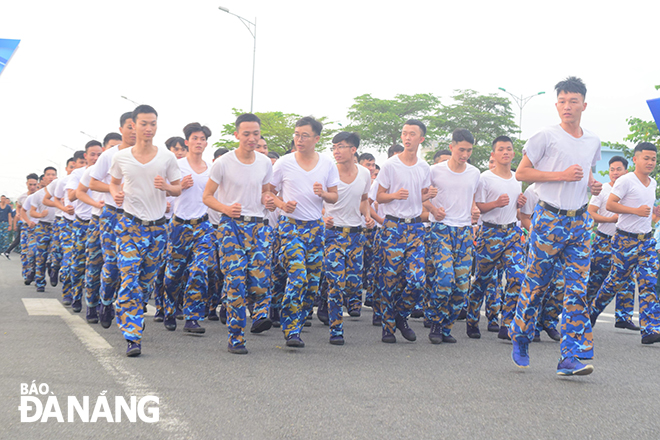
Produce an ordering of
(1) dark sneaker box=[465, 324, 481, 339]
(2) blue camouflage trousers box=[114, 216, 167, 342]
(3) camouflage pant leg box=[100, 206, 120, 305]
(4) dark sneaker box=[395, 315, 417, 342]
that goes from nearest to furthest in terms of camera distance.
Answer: (2) blue camouflage trousers box=[114, 216, 167, 342], (3) camouflage pant leg box=[100, 206, 120, 305], (4) dark sneaker box=[395, 315, 417, 342], (1) dark sneaker box=[465, 324, 481, 339]

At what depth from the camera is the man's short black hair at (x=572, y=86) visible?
221 inches

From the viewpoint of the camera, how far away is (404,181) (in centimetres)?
755

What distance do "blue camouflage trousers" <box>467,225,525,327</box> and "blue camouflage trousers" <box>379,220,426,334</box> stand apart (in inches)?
33.9

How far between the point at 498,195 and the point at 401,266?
1584 millimetres

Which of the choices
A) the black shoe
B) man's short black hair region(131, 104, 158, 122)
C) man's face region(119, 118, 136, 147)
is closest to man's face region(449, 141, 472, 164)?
man's short black hair region(131, 104, 158, 122)

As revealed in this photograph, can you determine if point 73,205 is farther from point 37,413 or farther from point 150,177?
point 37,413

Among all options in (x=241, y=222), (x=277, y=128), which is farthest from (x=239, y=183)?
(x=277, y=128)

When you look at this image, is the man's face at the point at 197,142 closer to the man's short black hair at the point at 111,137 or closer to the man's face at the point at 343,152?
the man's short black hair at the point at 111,137

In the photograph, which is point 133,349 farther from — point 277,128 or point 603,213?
point 277,128

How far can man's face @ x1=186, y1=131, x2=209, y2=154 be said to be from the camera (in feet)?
28.5

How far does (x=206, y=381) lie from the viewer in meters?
5.13

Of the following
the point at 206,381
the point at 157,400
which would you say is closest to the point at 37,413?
the point at 157,400

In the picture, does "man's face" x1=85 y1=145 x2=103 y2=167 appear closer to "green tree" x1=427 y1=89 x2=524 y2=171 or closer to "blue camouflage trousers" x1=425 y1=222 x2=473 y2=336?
"blue camouflage trousers" x1=425 y1=222 x2=473 y2=336

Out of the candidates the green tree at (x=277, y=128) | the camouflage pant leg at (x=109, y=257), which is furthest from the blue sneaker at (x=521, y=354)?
the green tree at (x=277, y=128)
